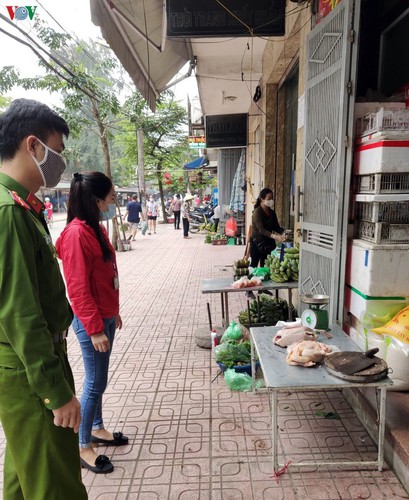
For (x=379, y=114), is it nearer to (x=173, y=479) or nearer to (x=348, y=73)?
(x=348, y=73)

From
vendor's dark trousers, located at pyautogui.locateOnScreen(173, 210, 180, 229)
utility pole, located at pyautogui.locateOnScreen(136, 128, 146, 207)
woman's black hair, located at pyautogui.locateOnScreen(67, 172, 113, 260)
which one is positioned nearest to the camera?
woman's black hair, located at pyautogui.locateOnScreen(67, 172, 113, 260)

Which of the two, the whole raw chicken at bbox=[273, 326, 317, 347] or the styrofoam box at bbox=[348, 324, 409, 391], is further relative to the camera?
the whole raw chicken at bbox=[273, 326, 317, 347]

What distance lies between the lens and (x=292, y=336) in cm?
273

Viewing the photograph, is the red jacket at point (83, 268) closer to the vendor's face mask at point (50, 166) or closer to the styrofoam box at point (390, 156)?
the vendor's face mask at point (50, 166)

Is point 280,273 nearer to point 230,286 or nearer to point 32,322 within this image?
point 230,286

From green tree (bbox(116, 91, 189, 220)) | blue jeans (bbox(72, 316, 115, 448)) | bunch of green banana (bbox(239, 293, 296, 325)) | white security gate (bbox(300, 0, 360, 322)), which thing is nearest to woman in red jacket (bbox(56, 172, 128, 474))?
blue jeans (bbox(72, 316, 115, 448))

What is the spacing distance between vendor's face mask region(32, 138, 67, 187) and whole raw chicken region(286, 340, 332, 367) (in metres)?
1.83


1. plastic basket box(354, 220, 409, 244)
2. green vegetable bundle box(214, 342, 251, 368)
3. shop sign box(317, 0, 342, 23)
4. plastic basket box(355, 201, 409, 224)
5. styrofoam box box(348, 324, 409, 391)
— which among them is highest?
shop sign box(317, 0, 342, 23)

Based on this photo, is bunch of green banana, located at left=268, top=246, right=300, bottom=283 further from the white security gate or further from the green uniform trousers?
the green uniform trousers

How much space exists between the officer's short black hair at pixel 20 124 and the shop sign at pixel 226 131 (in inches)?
372

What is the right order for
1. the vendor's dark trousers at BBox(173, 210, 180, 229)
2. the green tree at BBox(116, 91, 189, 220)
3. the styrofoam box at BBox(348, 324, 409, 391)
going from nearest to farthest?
1. the styrofoam box at BBox(348, 324, 409, 391)
2. the vendor's dark trousers at BBox(173, 210, 180, 229)
3. the green tree at BBox(116, 91, 189, 220)

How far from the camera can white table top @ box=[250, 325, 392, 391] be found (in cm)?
219

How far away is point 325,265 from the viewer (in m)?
3.48

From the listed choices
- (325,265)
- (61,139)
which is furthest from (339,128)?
(61,139)
